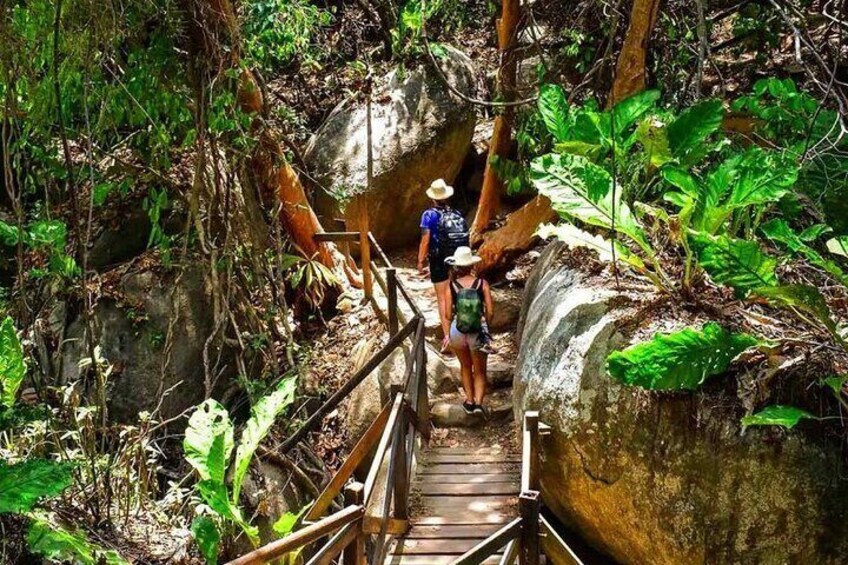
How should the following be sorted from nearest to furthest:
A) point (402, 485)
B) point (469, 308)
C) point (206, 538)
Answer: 1. point (206, 538)
2. point (402, 485)
3. point (469, 308)

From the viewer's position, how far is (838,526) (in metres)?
4.01

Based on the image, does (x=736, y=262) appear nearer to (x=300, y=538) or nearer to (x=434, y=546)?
(x=300, y=538)

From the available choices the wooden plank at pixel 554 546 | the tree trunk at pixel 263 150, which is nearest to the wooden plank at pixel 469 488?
the wooden plank at pixel 554 546

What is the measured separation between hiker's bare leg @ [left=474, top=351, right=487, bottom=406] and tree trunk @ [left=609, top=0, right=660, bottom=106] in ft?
8.09

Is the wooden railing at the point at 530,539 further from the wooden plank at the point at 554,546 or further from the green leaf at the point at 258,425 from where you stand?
the green leaf at the point at 258,425

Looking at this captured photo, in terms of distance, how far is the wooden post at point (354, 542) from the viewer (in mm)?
4031

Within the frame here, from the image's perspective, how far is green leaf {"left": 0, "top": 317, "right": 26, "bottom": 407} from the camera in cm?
528

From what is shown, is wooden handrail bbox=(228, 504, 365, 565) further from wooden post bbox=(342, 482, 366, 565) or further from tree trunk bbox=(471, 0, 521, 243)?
tree trunk bbox=(471, 0, 521, 243)

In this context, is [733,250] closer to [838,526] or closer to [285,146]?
[838,526]

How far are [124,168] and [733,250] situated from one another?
20.2 ft

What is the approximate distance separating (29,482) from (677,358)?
11.6 feet

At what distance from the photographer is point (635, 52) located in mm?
6543

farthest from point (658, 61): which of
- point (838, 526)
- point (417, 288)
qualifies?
point (838, 526)

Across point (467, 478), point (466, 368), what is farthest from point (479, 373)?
point (467, 478)
